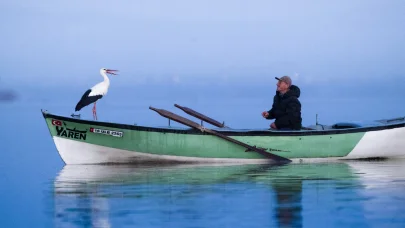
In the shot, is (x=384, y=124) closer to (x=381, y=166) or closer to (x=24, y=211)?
(x=381, y=166)

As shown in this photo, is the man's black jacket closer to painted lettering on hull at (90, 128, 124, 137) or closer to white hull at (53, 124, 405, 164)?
white hull at (53, 124, 405, 164)

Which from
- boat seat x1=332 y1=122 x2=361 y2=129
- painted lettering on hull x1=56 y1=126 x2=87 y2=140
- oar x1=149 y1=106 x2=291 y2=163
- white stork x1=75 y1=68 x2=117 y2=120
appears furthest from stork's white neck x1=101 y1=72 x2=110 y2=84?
boat seat x1=332 y1=122 x2=361 y2=129

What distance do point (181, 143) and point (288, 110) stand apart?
2056 mm

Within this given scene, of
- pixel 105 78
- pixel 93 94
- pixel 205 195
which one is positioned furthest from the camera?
pixel 105 78

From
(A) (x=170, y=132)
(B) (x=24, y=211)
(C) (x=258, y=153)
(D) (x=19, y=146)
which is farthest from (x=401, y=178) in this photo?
(D) (x=19, y=146)

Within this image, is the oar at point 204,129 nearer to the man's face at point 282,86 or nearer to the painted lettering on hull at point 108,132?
the painted lettering on hull at point 108,132

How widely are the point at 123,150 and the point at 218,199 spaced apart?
483cm

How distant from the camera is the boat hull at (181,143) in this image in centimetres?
1747

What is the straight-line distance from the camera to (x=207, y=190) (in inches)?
559

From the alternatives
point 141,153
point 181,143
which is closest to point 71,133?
point 141,153

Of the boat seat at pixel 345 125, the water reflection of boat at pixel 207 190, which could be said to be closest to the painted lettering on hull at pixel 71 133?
the water reflection of boat at pixel 207 190

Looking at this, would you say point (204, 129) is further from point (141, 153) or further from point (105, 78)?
point (105, 78)

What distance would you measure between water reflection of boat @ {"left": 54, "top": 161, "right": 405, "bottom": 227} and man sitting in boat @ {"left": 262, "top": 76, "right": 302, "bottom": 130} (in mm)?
801

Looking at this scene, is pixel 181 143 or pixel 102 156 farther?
pixel 102 156
